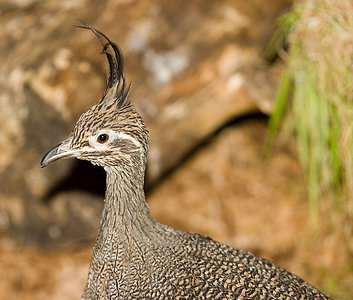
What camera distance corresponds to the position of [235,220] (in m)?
7.03

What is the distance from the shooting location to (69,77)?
18.5 feet

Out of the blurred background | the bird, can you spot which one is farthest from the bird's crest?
the blurred background

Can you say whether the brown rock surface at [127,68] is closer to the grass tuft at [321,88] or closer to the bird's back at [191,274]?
the grass tuft at [321,88]

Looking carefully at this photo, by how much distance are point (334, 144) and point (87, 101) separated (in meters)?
2.54

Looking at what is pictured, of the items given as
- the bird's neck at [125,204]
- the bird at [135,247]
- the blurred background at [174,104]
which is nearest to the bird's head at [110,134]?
the bird at [135,247]

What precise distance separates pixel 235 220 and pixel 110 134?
11.8ft

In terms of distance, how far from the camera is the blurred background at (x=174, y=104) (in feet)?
17.8

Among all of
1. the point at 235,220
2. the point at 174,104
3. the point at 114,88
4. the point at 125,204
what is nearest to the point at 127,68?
the point at 174,104

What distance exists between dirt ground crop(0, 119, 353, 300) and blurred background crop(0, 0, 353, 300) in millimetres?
19

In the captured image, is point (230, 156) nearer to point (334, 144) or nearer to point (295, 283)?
point (334, 144)

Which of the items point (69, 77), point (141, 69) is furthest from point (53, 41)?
point (141, 69)

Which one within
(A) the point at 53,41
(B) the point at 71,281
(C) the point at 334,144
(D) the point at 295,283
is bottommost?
(D) the point at 295,283

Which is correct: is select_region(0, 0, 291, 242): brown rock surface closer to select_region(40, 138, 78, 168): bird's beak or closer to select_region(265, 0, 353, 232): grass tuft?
select_region(265, 0, 353, 232): grass tuft

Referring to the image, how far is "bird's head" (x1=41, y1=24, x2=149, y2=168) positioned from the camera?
379 cm
